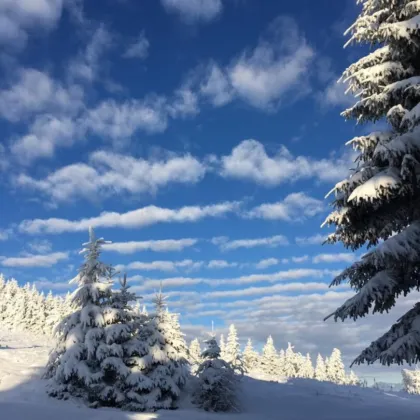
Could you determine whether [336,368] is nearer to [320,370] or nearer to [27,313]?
[320,370]

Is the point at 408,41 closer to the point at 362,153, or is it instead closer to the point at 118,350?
the point at 362,153

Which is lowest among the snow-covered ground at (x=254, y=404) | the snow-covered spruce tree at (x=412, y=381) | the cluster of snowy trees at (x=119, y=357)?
the snow-covered spruce tree at (x=412, y=381)

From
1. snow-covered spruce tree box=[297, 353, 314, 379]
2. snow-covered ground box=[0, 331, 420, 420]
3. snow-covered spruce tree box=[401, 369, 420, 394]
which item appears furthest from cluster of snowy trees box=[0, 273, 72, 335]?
snow-covered spruce tree box=[401, 369, 420, 394]

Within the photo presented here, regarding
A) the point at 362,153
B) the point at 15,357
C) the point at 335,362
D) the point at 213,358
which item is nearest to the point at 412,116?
the point at 362,153

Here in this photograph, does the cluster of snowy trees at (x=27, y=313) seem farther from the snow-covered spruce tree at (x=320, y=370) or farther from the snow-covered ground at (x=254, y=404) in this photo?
the snow-covered ground at (x=254, y=404)

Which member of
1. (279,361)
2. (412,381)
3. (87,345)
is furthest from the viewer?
(412,381)

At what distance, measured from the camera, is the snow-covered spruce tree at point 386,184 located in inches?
335

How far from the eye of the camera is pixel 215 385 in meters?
21.1

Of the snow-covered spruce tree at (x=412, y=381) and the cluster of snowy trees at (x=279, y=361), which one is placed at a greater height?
the cluster of snowy trees at (x=279, y=361)

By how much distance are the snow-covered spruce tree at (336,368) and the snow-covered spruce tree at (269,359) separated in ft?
69.7

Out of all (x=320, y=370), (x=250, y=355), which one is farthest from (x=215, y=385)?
(x=320, y=370)

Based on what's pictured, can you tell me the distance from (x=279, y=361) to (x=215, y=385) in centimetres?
6193

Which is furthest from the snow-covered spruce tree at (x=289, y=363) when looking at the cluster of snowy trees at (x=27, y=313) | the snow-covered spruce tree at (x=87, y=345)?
A: the snow-covered spruce tree at (x=87, y=345)

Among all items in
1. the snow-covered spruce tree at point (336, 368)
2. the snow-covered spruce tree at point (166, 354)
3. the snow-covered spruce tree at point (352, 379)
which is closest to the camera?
the snow-covered spruce tree at point (166, 354)
